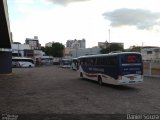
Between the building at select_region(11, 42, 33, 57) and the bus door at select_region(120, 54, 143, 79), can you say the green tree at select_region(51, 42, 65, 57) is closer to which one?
the building at select_region(11, 42, 33, 57)

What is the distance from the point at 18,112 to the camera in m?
12.5

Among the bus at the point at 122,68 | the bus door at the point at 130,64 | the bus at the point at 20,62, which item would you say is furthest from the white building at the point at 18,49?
the bus door at the point at 130,64

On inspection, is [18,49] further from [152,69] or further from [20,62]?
[152,69]

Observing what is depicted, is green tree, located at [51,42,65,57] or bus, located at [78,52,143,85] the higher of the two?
green tree, located at [51,42,65,57]

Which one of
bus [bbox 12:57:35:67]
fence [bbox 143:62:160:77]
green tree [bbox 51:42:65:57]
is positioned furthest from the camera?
green tree [bbox 51:42:65:57]

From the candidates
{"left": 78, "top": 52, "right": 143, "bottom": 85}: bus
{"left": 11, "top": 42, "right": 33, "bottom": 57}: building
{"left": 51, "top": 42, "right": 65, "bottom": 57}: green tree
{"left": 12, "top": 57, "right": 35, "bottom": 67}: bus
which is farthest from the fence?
{"left": 51, "top": 42, "right": 65, "bottom": 57}: green tree

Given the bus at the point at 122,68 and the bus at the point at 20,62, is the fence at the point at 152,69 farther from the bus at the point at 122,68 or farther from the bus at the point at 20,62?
the bus at the point at 20,62

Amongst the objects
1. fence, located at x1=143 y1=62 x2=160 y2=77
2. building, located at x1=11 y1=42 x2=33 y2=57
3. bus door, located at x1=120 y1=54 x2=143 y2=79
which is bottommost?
fence, located at x1=143 y1=62 x2=160 y2=77

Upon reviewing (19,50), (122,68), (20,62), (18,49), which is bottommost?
(122,68)

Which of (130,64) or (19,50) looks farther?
(19,50)

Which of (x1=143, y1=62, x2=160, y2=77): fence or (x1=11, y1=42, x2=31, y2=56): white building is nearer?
(x1=143, y1=62, x2=160, y2=77): fence

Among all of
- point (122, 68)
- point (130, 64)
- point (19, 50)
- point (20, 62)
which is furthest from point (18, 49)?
point (122, 68)

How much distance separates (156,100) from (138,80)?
640 centimetres

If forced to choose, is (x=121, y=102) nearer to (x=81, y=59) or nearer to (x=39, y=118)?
(x=39, y=118)
